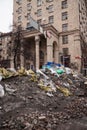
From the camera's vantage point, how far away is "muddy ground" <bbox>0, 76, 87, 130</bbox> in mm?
6814

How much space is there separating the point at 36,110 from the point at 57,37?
96.2 feet

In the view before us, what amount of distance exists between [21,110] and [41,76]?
7.10 meters

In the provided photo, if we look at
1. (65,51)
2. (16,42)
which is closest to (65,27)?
(65,51)

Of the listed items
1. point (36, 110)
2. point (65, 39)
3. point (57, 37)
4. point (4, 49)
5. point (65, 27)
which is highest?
point (65, 27)

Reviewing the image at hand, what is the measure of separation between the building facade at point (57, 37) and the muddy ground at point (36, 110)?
22138mm

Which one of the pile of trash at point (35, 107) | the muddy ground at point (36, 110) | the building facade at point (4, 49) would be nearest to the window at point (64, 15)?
the building facade at point (4, 49)

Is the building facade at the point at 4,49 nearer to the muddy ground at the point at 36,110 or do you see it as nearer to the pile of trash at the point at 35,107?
the pile of trash at the point at 35,107

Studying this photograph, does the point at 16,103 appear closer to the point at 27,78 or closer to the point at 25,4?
the point at 27,78

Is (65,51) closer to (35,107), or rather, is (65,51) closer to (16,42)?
(16,42)

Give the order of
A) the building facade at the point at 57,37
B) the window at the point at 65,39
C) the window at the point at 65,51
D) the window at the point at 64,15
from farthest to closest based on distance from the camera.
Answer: the window at the point at 64,15, the window at the point at 65,39, the window at the point at 65,51, the building facade at the point at 57,37

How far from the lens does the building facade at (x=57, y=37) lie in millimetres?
34594

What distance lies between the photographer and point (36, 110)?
8250 mm

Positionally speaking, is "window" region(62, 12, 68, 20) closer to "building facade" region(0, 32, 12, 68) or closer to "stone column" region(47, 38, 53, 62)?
"stone column" region(47, 38, 53, 62)

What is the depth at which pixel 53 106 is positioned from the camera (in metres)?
9.34
